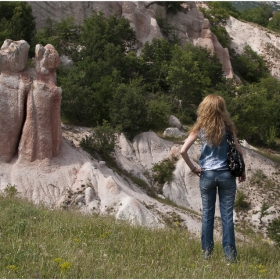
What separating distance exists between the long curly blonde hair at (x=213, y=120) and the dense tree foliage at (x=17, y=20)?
2889 centimetres

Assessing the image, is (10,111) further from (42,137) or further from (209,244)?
(209,244)

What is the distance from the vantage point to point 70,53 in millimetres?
36406

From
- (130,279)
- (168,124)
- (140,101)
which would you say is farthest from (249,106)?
(130,279)

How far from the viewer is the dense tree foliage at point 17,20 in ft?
113

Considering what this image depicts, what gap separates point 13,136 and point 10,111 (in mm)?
932

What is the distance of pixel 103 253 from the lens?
18.7 feet

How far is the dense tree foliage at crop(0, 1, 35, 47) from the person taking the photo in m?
34.4

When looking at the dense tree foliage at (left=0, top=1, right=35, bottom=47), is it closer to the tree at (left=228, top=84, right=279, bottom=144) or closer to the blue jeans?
the tree at (left=228, top=84, right=279, bottom=144)

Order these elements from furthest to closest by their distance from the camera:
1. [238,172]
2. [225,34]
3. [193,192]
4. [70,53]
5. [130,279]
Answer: [225,34] < [70,53] < [193,192] < [238,172] < [130,279]

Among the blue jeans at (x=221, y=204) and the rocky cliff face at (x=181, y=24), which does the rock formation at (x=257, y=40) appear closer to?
the rocky cliff face at (x=181, y=24)

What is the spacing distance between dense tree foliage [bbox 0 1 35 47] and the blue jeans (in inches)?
1147

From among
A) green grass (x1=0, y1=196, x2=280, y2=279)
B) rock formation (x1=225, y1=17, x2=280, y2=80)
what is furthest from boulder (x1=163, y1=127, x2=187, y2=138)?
rock formation (x1=225, y1=17, x2=280, y2=80)

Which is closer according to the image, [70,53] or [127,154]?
[127,154]

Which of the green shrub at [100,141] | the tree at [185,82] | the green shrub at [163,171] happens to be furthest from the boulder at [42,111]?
Answer: the tree at [185,82]
